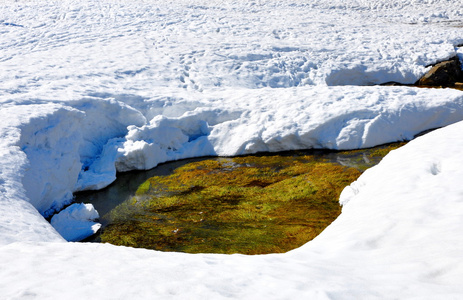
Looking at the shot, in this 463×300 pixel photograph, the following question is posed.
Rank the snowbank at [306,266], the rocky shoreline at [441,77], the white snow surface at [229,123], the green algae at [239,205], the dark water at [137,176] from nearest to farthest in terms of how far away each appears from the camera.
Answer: the snowbank at [306,266] < the white snow surface at [229,123] < the green algae at [239,205] < the dark water at [137,176] < the rocky shoreline at [441,77]

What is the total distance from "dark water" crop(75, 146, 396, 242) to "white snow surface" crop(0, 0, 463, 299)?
0.24m

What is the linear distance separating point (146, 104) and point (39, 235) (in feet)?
22.7

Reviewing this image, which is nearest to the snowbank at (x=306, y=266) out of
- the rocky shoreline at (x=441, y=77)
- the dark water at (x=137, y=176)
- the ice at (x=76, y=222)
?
the ice at (x=76, y=222)

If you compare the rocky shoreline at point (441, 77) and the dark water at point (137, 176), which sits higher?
the dark water at point (137, 176)

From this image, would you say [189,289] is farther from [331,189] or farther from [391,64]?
[391,64]

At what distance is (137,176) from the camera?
9406mm

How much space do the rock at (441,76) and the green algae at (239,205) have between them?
718 centimetres

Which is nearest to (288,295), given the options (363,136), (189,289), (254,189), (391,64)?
(189,289)

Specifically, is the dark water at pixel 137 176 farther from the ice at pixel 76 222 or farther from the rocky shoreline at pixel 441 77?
the rocky shoreline at pixel 441 77

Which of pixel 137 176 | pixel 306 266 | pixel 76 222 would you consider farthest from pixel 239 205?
pixel 306 266

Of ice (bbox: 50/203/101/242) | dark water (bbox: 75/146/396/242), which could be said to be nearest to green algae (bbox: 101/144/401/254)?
dark water (bbox: 75/146/396/242)

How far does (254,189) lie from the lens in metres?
8.12

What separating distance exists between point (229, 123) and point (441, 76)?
978cm

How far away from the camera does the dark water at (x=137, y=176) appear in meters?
8.08
